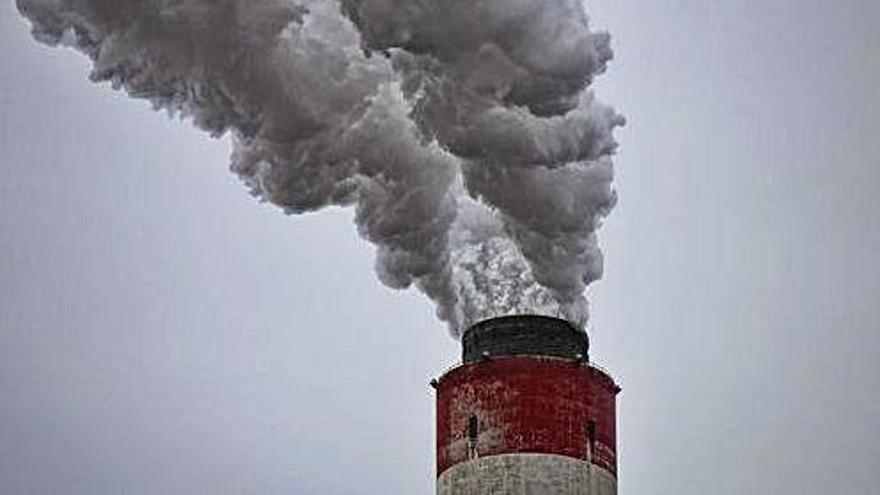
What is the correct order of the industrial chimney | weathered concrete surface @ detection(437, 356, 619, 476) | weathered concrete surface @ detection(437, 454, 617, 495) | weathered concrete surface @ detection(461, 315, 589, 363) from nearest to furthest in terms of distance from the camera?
weathered concrete surface @ detection(437, 454, 617, 495)
the industrial chimney
weathered concrete surface @ detection(437, 356, 619, 476)
weathered concrete surface @ detection(461, 315, 589, 363)

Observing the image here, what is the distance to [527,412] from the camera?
34.0 meters

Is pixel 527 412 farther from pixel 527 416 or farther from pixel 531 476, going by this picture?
pixel 531 476

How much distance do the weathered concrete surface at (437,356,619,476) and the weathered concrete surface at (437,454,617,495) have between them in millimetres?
153

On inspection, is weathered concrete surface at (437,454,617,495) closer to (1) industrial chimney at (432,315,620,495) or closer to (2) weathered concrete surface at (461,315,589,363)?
(1) industrial chimney at (432,315,620,495)

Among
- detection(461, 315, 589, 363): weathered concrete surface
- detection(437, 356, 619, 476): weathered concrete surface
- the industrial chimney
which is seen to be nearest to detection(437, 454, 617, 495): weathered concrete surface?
the industrial chimney

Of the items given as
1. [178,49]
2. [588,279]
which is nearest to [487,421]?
[588,279]

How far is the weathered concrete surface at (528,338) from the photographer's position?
113 ft

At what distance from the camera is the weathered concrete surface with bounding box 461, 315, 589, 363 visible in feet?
113

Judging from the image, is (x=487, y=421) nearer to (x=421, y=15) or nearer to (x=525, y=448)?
(x=525, y=448)

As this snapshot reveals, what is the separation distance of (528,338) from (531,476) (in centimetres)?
278

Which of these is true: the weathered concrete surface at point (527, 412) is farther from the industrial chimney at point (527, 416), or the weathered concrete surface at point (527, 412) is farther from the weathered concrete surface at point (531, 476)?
the weathered concrete surface at point (531, 476)

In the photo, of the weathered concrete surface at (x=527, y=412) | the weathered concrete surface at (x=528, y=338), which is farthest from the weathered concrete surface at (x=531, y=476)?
the weathered concrete surface at (x=528, y=338)

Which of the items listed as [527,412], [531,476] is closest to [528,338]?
[527,412]

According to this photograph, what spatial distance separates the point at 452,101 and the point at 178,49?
5.29 m
